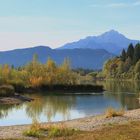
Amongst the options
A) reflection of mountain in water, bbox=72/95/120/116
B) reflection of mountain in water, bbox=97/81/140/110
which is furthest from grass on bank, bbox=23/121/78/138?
reflection of mountain in water, bbox=97/81/140/110

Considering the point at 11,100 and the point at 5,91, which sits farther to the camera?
the point at 5,91

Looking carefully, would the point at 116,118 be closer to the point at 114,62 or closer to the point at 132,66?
the point at 132,66

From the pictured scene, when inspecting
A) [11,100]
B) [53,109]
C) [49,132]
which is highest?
[49,132]

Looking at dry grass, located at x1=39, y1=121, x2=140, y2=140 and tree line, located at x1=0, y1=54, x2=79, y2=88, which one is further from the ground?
tree line, located at x1=0, y1=54, x2=79, y2=88

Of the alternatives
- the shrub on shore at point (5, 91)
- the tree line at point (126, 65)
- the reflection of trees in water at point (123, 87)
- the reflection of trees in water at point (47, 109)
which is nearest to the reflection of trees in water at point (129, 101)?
the reflection of trees in water at point (47, 109)

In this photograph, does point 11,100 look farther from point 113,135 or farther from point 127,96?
point 113,135

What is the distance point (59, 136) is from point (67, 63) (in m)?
98.7

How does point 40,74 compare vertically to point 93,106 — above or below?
above

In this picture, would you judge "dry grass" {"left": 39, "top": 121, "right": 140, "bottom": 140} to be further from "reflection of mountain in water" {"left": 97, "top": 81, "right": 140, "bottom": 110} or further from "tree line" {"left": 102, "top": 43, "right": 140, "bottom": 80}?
"tree line" {"left": 102, "top": 43, "right": 140, "bottom": 80}

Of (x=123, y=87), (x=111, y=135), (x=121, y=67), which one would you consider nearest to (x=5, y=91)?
(x=111, y=135)

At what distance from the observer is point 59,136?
21.3 meters

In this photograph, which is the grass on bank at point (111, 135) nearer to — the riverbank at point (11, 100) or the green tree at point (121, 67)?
the riverbank at point (11, 100)

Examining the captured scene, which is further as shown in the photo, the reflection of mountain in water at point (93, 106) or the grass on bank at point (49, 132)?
the reflection of mountain in water at point (93, 106)

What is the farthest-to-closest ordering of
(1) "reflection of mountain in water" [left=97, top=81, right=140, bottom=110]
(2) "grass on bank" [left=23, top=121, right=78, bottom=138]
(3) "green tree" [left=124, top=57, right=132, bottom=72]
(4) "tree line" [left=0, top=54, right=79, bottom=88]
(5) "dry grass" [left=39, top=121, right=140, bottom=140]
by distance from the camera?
(3) "green tree" [left=124, top=57, right=132, bottom=72], (4) "tree line" [left=0, top=54, right=79, bottom=88], (1) "reflection of mountain in water" [left=97, top=81, right=140, bottom=110], (2) "grass on bank" [left=23, top=121, right=78, bottom=138], (5) "dry grass" [left=39, top=121, right=140, bottom=140]
